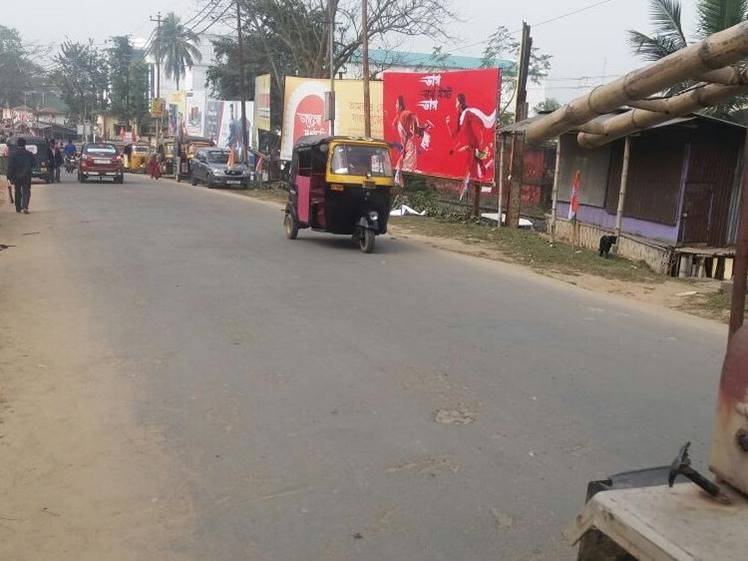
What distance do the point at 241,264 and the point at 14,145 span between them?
417 inches

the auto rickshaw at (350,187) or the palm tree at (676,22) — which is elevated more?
the palm tree at (676,22)

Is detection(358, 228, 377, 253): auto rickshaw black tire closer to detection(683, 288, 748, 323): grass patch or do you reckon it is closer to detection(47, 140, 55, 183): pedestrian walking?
detection(683, 288, 748, 323): grass patch

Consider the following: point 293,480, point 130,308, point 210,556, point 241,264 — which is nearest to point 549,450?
point 293,480

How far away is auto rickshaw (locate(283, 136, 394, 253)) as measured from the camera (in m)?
13.3

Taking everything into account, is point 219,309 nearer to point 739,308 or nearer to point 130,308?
point 130,308

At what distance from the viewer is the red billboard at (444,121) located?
729 inches

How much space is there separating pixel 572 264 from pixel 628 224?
4230mm

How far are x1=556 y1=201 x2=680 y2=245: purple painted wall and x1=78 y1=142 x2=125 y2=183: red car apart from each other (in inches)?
793

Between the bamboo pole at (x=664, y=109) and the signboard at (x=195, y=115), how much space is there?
47.5m

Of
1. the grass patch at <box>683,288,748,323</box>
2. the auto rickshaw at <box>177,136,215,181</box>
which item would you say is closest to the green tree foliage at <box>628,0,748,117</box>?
the grass patch at <box>683,288,748,323</box>

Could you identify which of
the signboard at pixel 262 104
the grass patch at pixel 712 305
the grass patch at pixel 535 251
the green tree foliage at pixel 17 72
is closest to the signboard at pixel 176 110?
the green tree foliage at pixel 17 72

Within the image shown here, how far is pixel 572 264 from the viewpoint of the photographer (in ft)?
43.0

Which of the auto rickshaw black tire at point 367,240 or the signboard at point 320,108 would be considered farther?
the signboard at point 320,108

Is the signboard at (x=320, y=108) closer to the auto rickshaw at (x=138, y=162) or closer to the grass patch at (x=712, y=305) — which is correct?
the grass patch at (x=712, y=305)
